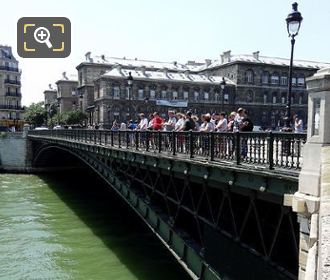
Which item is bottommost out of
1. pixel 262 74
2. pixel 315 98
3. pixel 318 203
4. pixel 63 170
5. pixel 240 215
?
pixel 63 170

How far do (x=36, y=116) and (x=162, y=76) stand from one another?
102 feet

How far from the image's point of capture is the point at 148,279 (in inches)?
595

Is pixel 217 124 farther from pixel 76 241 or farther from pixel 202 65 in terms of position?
pixel 202 65

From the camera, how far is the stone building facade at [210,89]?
75.0 meters


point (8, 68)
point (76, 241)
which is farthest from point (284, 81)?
point (76, 241)

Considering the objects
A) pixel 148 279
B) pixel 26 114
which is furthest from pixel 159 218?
pixel 26 114

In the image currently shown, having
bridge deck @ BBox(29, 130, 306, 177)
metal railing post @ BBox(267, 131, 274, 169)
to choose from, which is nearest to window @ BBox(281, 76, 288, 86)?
bridge deck @ BBox(29, 130, 306, 177)

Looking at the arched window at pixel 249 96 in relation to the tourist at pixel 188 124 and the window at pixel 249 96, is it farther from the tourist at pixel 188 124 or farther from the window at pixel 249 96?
the tourist at pixel 188 124

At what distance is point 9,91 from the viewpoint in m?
81.8

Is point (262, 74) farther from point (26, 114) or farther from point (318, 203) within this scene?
point (318, 203)

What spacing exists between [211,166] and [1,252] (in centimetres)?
1212

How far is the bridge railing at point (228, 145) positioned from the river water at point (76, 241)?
14.5 ft

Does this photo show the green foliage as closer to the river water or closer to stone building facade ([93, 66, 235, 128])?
stone building facade ([93, 66, 235, 128])

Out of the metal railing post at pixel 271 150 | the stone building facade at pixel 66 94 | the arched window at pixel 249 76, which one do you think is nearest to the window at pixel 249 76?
the arched window at pixel 249 76
